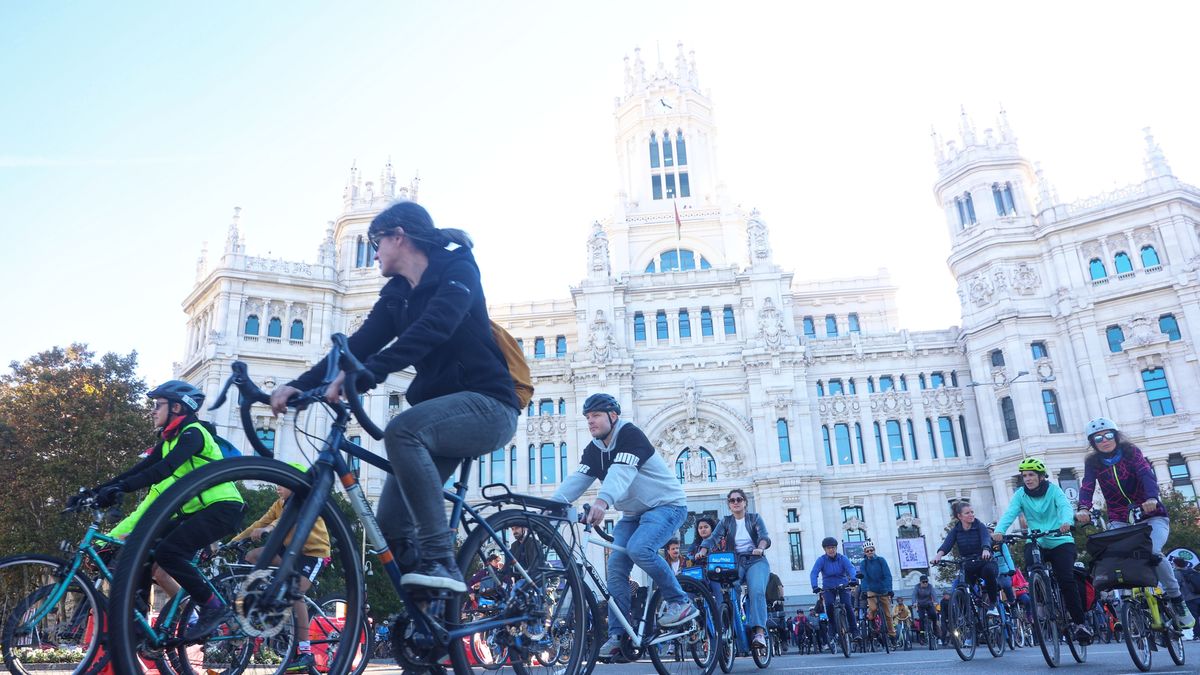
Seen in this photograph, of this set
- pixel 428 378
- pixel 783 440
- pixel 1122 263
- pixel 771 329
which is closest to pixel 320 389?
pixel 428 378

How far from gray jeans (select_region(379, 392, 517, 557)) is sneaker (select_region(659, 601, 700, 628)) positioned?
270 centimetres

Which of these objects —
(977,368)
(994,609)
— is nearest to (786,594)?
(977,368)

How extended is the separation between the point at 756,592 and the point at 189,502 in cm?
625

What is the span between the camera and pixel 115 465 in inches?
990

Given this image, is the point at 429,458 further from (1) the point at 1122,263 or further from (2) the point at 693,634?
(1) the point at 1122,263

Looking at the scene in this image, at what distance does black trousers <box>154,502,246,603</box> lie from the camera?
15.7ft

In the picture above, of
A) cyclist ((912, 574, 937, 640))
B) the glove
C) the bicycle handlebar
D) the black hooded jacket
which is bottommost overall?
cyclist ((912, 574, 937, 640))

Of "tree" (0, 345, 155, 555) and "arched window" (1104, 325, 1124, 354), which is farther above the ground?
"arched window" (1104, 325, 1124, 354)

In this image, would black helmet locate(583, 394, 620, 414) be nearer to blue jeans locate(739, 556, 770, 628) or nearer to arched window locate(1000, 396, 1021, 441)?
blue jeans locate(739, 556, 770, 628)

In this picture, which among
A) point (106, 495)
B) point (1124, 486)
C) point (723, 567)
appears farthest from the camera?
point (723, 567)

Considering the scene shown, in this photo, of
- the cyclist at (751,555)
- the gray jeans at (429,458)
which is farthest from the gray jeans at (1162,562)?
the gray jeans at (429,458)

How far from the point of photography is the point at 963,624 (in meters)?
9.20

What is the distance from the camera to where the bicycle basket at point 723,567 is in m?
8.57

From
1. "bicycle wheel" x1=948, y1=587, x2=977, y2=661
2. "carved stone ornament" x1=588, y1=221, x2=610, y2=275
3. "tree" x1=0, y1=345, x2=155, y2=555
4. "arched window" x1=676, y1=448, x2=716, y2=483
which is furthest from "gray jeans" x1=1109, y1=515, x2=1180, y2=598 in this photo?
"carved stone ornament" x1=588, y1=221, x2=610, y2=275
